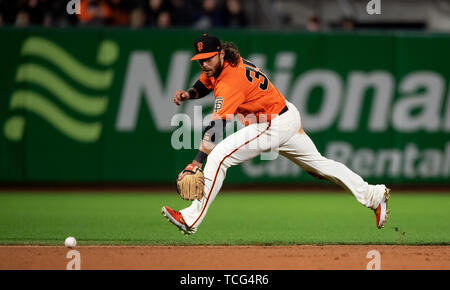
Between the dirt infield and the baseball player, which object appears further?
the baseball player

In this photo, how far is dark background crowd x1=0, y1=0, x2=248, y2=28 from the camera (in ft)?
43.2

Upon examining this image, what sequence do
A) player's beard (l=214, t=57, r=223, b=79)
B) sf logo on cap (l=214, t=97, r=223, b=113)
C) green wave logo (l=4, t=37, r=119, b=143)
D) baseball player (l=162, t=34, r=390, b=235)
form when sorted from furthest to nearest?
green wave logo (l=4, t=37, r=119, b=143) → player's beard (l=214, t=57, r=223, b=79) → baseball player (l=162, t=34, r=390, b=235) → sf logo on cap (l=214, t=97, r=223, b=113)

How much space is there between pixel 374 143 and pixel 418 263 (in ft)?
22.6

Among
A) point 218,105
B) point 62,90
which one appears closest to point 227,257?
point 218,105

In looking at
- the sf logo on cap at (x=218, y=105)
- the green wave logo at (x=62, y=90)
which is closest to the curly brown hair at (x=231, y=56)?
the sf logo on cap at (x=218, y=105)

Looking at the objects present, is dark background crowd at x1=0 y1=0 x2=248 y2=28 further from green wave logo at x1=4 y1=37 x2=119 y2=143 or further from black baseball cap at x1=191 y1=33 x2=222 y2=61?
black baseball cap at x1=191 y1=33 x2=222 y2=61

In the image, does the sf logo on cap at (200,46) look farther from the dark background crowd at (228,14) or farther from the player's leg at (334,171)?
the dark background crowd at (228,14)

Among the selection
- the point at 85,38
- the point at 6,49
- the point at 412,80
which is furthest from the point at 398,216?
the point at 6,49

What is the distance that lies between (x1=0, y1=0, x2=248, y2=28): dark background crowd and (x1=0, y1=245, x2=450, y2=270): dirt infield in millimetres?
7217

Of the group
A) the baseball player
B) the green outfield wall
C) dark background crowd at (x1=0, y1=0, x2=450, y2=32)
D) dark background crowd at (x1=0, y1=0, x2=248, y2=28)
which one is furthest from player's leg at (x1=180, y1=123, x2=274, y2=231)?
dark background crowd at (x1=0, y1=0, x2=248, y2=28)

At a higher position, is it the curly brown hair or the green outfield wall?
the green outfield wall

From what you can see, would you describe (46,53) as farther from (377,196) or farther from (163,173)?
(377,196)

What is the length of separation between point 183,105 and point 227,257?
656cm

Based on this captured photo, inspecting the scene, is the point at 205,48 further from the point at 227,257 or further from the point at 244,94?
the point at 227,257
